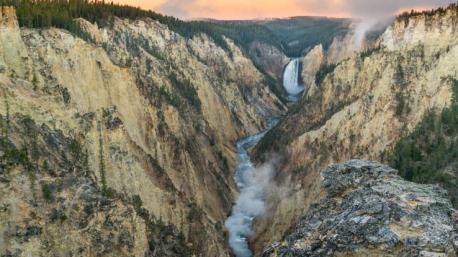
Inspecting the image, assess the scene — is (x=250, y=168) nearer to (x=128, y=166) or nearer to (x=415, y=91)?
(x=415, y=91)

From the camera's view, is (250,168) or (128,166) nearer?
(128,166)

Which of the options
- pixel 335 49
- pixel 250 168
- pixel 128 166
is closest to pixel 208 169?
pixel 250 168

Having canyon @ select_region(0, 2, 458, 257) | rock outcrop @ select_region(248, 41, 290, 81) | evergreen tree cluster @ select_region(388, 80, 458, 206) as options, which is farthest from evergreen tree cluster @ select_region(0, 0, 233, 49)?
evergreen tree cluster @ select_region(388, 80, 458, 206)

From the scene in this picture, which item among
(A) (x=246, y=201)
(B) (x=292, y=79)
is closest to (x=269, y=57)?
(B) (x=292, y=79)

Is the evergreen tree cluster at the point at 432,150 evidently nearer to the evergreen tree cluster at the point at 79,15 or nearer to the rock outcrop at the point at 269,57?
the evergreen tree cluster at the point at 79,15

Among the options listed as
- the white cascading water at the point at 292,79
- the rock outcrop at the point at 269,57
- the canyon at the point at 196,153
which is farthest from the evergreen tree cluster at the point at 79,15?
the rock outcrop at the point at 269,57

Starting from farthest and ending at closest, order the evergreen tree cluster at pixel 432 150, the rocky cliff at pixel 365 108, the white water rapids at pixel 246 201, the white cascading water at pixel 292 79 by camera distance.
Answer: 1. the white cascading water at pixel 292 79
2. the white water rapids at pixel 246 201
3. the rocky cliff at pixel 365 108
4. the evergreen tree cluster at pixel 432 150

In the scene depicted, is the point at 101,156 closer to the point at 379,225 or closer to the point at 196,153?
the point at 379,225
